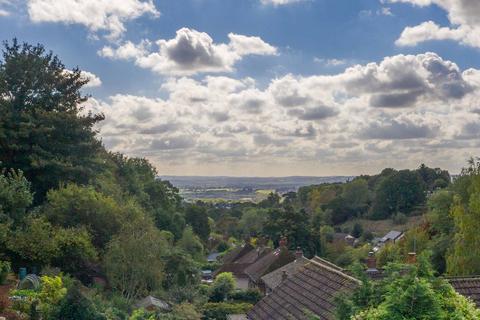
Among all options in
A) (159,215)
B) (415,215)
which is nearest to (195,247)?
(159,215)

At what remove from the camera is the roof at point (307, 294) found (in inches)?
478

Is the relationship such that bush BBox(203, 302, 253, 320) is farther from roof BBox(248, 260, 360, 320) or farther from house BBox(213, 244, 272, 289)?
roof BBox(248, 260, 360, 320)

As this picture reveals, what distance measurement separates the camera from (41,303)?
15.4m

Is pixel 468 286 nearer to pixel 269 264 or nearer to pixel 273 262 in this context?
pixel 273 262

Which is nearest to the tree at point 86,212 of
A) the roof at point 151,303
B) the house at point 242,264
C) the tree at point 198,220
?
the roof at point 151,303

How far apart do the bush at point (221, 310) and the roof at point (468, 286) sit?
2119 cm

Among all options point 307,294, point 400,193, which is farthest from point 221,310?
point 400,193

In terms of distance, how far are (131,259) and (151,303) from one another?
3376 mm

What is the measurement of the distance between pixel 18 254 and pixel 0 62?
14.1 m

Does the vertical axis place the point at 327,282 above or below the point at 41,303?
above

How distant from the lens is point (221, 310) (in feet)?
112

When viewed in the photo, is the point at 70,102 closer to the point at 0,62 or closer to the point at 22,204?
the point at 0,62

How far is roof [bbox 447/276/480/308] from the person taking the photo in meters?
12.1

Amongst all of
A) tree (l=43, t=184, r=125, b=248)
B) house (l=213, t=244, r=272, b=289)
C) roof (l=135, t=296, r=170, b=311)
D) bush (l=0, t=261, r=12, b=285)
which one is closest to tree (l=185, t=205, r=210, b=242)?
house (l=213, t=244, r=272, b=289)
